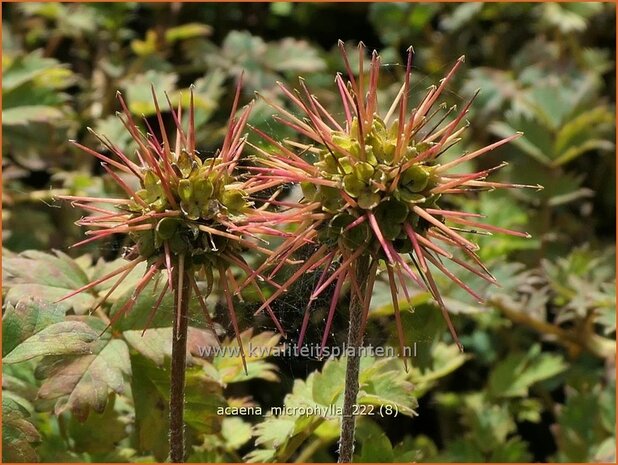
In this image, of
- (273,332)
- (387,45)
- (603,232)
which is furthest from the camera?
(387,45)

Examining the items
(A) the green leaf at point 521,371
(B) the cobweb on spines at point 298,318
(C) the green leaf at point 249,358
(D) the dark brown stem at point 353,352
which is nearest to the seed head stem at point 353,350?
(D) the dark brown stem at point 353,352

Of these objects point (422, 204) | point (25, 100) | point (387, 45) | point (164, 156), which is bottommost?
point (422, 204)

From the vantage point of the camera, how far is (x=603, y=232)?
411 centimetres

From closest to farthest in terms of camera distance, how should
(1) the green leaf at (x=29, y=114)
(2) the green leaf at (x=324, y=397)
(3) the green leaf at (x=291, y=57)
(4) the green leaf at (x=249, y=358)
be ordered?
(2) the green leaf at (x=324, y=397) → (4) the green leaf at (x=249, y=358) → (1) the green leaf at (x=29, y=114) → (3) the green leaf at (x=291, y=57)

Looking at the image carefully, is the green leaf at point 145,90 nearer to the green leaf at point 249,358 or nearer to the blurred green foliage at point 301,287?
the blurred green foliage at point 301,287

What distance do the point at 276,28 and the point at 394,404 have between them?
3.37 metres

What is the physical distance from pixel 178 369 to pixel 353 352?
0.38m

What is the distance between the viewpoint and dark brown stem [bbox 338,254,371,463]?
1.56m

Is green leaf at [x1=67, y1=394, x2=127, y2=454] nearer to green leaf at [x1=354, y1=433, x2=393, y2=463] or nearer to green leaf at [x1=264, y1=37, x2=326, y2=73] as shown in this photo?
green leaf at [x1=354, y1=433, x2=393, y2=463]

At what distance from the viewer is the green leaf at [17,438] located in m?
1.76

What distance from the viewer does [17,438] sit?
1770 mm

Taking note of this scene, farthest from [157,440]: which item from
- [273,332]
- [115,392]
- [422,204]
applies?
[422,204]

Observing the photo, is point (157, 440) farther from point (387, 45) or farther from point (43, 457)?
point (387, 45)

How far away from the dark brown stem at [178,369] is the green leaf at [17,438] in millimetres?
302
